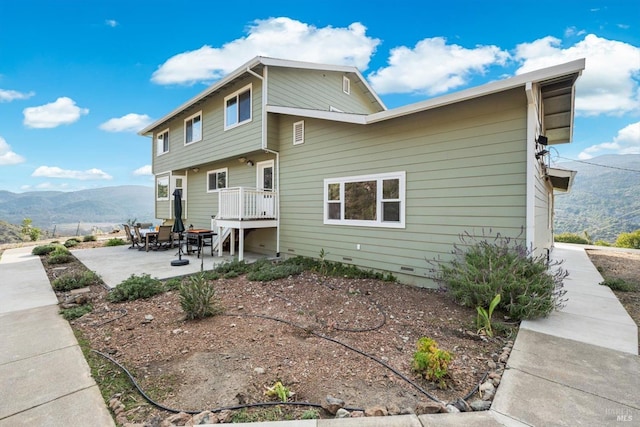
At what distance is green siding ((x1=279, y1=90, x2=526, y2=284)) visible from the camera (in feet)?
15.9

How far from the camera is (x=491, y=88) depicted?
4609 millimetres

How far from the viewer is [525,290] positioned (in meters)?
3.92

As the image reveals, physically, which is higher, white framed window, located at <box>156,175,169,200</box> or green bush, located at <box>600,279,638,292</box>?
white framed window, located at <box>156,175,169,200</box>

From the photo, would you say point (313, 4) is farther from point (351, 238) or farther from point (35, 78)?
point (35, 78)

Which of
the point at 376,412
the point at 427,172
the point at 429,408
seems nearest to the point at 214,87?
the point at 427,172

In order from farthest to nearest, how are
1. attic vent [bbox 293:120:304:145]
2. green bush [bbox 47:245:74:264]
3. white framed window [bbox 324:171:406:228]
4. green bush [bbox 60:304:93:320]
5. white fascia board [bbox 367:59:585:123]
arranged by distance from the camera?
green bush [bbox 47:245:74:264], attic vent [bbox 293:120:304:145], white framed window [bbox 324:171:406:228], green bush [bbox 60:304:93:320], white fascia board [bbox 367:59:585:123]

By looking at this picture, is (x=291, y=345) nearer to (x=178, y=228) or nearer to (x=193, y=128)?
(x=178, y=228)

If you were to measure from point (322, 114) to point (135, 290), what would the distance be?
5.82 meters

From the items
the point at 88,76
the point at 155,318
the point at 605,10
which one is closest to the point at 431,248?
the point at 155,318

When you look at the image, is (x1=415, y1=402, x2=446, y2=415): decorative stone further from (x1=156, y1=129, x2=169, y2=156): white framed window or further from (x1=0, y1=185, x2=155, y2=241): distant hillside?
(x1=0, y1=185, x2=155, y2=241): distant hillside

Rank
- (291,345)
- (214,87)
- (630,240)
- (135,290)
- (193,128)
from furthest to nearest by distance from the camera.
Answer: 1. (630,240)
2. (193,128)
3. (214,87)
4. (135,290)
5. (291,345)

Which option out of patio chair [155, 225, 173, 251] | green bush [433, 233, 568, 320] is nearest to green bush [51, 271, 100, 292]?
patio chair [155, 225, 173, 251]

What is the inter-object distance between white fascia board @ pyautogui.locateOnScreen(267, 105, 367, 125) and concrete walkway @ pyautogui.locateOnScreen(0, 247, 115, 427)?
6264mm

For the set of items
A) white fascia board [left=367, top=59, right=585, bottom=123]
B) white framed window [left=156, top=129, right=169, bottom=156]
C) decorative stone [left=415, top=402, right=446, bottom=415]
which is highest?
white framed window [left=156, top=129, right=169, bottom=156]
